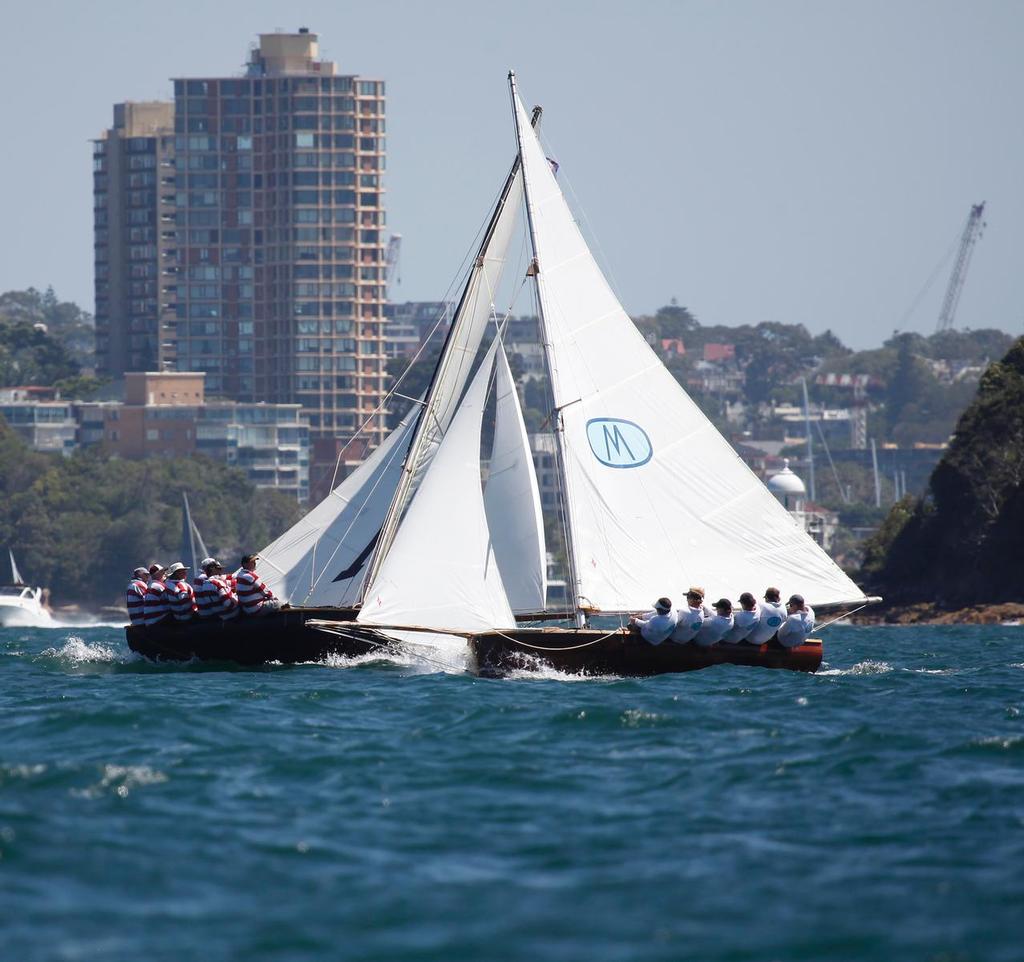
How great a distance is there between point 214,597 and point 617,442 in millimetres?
6120

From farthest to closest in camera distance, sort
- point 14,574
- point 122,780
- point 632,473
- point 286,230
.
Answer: point 286,230 < point 14,574 < point 632,473 < point 122,780

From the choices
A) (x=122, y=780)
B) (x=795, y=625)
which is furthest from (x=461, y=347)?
(x=122, y=780)

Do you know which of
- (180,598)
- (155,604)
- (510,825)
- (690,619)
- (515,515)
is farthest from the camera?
(515,515)

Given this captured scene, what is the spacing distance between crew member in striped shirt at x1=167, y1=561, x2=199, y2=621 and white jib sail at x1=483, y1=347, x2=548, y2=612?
4.56 m

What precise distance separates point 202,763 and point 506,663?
9155mm

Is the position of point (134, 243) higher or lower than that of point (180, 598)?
higher

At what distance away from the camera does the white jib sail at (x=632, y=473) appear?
27672 millimetres

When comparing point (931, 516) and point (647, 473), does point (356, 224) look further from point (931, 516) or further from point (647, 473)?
point (647, 473)

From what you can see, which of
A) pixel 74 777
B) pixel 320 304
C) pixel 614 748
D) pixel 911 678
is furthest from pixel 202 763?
pixel 320 304

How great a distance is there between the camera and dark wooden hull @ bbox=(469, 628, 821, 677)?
86.6 ft

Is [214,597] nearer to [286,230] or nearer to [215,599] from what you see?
[215,599]

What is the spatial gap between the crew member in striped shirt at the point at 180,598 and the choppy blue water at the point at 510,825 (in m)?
3.96

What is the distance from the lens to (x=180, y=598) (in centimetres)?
2800

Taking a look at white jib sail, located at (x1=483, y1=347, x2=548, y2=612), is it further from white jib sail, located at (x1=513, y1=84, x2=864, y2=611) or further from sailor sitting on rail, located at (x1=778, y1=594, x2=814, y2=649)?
sailor sitting on rail, located at (x1=778, y1=594, x2=814, y2=649)
